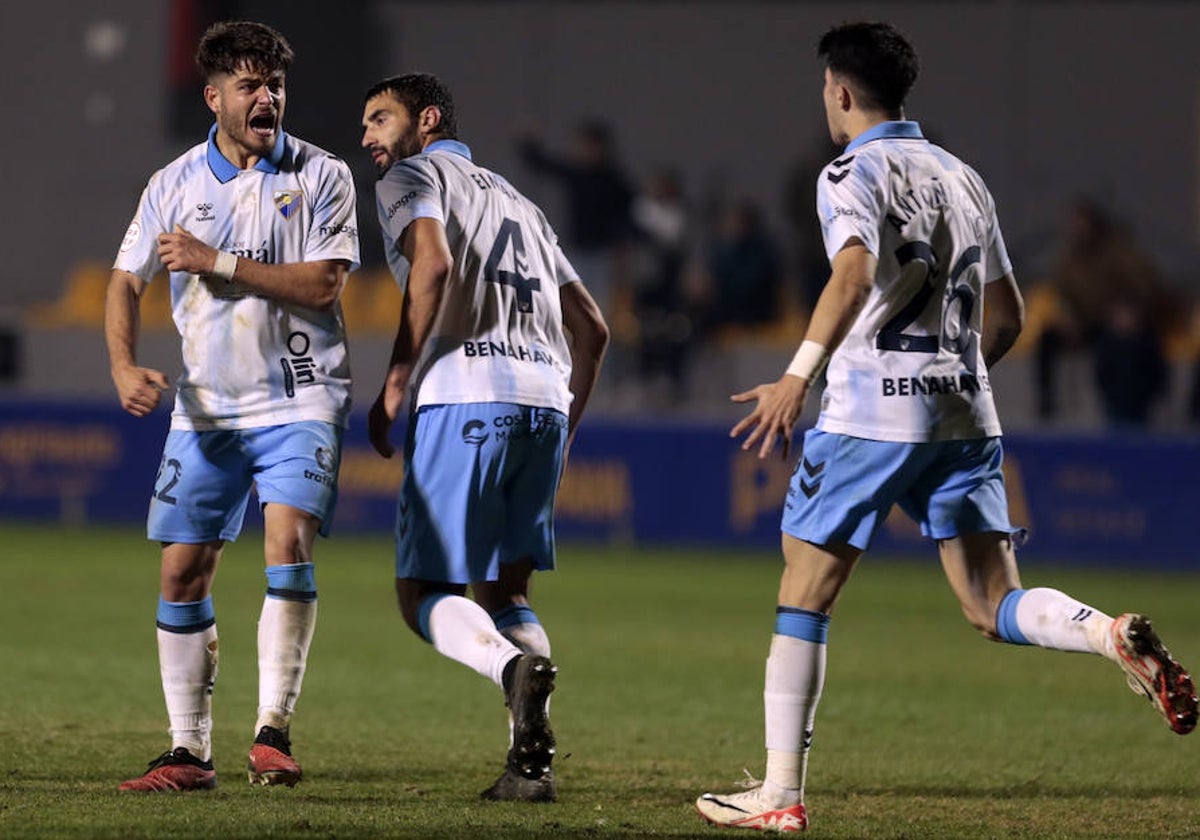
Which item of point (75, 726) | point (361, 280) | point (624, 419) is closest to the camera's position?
point (75, 726)

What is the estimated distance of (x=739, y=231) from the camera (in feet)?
60.1

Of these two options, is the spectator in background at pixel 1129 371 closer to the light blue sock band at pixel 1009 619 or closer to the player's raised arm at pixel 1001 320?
the player's raised arm at pixel 1001 320

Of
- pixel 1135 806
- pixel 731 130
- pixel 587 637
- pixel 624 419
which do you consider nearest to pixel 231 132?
pixel 1135 806

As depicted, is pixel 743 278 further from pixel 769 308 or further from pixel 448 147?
pixel 448 147

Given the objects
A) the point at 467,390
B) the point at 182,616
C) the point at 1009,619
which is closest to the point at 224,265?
the point at 467,390

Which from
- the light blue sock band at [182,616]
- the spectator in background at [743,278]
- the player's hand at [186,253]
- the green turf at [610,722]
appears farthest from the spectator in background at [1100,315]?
the player's hand at [186,253]

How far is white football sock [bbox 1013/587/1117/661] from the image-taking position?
5.55m

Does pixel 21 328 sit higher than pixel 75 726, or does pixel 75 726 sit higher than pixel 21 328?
pixel 21 328

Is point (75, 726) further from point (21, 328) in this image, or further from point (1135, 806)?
point (21, 328)

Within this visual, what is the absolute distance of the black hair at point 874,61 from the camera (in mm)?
5734

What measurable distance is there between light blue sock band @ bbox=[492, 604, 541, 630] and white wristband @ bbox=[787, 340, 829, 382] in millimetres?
1514

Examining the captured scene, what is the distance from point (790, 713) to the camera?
568cm

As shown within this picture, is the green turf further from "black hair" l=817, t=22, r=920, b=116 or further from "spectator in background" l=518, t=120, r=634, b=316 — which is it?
"spectator in background" l=518, t=120, r=634, b=316

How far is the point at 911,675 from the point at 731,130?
41.1 feet
